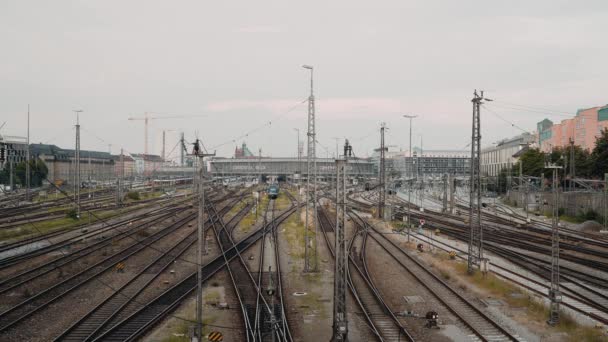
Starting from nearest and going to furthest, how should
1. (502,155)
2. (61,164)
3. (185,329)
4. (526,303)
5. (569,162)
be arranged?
(185,329), (526,303), (569,162), (61,164), (502,155)

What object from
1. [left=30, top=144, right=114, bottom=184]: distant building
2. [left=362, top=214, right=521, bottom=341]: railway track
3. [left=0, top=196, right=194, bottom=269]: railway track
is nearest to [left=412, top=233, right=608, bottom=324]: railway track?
[left=362, top=214, right=521, bottom=341]: railway track

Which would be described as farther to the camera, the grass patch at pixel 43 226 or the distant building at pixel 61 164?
the distant building at pixel 61 164

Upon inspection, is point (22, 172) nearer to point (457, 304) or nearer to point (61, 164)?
point (61, 164)

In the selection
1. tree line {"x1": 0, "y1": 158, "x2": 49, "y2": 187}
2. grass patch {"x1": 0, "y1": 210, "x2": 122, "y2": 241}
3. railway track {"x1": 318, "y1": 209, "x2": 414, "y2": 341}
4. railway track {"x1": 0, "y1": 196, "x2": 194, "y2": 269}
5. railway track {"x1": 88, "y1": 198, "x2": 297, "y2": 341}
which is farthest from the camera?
tree line {"x1": 0, "y1": 158, "x2": 49, "y2": 187}

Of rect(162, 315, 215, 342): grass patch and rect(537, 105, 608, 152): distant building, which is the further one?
rect(537, 105, 608, 152): distant building

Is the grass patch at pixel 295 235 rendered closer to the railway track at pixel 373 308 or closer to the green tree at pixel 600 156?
the railway track at pixel 373 308

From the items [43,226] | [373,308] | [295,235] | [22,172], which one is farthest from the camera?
[22,172]

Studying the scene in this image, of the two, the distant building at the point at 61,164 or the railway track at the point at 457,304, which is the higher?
the distant building at the point at 61,164

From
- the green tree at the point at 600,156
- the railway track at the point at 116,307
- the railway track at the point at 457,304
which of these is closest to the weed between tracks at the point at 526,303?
the railway track at the point at 457,304

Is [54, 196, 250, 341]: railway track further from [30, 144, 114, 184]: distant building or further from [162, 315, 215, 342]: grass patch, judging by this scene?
[30, 144, 114, 184]: distant building

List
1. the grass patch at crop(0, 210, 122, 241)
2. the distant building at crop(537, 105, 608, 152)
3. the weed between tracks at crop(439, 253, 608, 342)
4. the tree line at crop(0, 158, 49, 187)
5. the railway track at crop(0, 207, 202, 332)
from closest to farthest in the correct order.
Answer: the weed between tracks at crop(439, 253, 608, 342), the railway track at crop(0, 207, 202, 332), the grass patch at crop(0, 210, 122, 241), the distant building at crop(537, 105, 608, 152), the tree line at crop(0, 158, 49, 187)

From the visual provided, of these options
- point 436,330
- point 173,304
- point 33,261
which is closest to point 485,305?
point 436,330

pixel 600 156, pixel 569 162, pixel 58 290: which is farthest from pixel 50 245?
pixel 569 162

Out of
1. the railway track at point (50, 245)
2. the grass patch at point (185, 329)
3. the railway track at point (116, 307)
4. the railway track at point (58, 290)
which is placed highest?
the railway track at point (50, 245)
